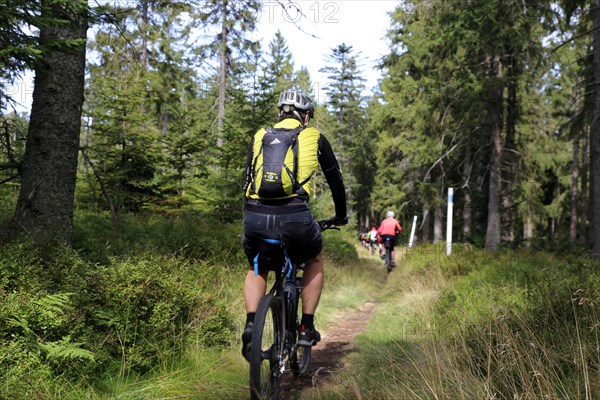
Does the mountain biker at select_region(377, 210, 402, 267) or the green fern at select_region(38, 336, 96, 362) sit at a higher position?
the mountain biker at select_region(377, 210, 402, 267)

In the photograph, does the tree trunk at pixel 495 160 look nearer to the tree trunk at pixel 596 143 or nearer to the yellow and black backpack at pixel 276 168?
the tree trunk at pixel 596 143

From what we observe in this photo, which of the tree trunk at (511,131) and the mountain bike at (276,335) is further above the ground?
the tree trunk at (511,131)

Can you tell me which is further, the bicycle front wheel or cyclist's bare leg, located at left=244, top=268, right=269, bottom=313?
cyclist's bare leg, located at left=244, top=268, right=269, bottom=313

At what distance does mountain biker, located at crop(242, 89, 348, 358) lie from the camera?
2709mm

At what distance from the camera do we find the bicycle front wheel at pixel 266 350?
246cm

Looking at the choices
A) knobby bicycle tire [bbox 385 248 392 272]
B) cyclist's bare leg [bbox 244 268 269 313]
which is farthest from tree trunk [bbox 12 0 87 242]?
knobby bicycle tire [bbox 385 248 392 272]

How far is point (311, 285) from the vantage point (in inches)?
127

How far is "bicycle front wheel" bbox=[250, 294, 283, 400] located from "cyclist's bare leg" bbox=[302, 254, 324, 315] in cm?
36

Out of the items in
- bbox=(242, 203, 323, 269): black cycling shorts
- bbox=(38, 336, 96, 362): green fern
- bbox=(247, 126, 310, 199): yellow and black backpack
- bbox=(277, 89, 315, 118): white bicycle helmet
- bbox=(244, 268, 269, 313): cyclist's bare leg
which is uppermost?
bbox=(277, 89, 315, 118): white bicycle helmet

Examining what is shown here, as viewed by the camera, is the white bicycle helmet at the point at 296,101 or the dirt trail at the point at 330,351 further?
the dirt trail at the point at 330,351

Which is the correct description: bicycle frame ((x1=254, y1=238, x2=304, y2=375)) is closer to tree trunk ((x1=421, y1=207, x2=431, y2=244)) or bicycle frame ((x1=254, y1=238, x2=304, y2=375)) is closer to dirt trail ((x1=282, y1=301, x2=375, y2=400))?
dirt trail ((x1=282, y1=301, x2=375, y2=400))

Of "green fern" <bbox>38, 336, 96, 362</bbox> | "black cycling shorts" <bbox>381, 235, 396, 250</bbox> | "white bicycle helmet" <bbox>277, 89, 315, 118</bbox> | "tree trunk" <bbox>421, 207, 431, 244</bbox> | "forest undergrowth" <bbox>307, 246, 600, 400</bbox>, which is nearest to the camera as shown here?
"forest undergrowth" <bbox>307, 246, 600, 400</bbox>

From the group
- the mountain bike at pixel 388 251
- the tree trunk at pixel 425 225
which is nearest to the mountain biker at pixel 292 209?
the mountain bike at pixel 388 251

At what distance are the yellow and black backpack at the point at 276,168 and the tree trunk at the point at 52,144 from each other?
278 centimetres
